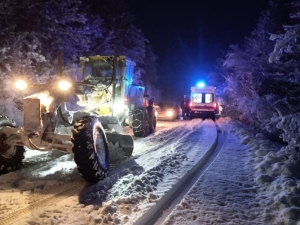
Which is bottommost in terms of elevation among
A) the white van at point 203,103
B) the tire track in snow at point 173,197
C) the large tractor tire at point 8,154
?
the tire track in snow at point 173,197

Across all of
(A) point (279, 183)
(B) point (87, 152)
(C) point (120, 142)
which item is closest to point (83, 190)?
(B) point (87, 152)

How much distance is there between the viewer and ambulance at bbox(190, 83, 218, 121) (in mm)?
24734

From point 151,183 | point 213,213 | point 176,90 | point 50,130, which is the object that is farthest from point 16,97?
point 176,90

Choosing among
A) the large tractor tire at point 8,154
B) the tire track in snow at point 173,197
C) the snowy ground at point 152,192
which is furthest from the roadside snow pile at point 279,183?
the large tractor tire at point 8,154

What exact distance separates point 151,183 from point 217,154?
375 centimetres

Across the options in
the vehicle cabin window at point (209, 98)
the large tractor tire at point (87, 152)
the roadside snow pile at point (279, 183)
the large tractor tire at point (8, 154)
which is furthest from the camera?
the vehicle cabin window at point (209, 98)

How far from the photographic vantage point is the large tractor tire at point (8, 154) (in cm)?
656

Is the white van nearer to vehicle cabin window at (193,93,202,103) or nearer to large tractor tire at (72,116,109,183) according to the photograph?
vehicle cabin window at (193,93,202,103)

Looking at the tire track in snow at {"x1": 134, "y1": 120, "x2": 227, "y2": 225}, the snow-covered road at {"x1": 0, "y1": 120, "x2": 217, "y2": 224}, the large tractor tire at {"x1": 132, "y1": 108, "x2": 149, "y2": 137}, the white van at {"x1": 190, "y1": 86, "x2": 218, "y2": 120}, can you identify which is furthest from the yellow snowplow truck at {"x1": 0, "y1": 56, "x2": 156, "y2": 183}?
the white van at {"x1": 190, "y1": 86, "x2": 218, "y2": 120}

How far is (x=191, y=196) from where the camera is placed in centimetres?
531

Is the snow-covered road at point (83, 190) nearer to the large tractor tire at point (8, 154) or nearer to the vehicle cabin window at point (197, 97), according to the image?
the large tractor tire at point (8, 154)

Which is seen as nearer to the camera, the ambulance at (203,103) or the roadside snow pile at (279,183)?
the roadside snow pile at (279,183)

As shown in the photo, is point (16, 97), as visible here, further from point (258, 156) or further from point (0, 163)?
point (258, 156)

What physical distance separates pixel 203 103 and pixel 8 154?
19684mm
